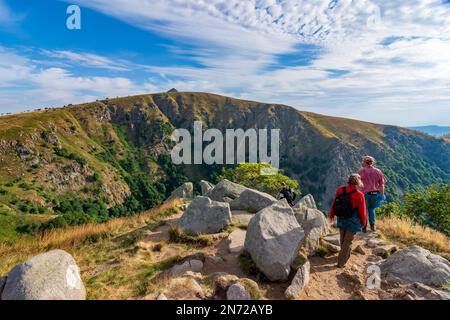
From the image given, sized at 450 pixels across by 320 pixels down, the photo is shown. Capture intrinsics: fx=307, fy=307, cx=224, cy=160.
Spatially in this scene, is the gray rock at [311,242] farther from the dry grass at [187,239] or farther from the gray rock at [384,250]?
the dry grass at [187,239]

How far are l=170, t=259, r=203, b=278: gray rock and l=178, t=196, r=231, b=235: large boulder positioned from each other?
3.16 metres

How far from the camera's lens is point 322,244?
11.2 metres

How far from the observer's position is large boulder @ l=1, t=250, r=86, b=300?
662cm

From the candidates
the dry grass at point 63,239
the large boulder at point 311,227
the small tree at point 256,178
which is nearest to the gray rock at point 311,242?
the large boulder at point 311,227

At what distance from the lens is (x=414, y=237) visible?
1455 centimetres

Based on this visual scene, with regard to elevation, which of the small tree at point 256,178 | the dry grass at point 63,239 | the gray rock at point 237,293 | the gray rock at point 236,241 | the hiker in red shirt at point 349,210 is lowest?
the small tree at point 256,178

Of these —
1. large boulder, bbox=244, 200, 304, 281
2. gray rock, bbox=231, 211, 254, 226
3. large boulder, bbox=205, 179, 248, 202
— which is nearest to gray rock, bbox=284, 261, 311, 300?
→ large boulder, bbox=244, 200, 304, 281

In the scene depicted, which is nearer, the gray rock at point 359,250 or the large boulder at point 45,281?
the large boulder at point 45,281

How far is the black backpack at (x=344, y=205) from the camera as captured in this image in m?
9.79

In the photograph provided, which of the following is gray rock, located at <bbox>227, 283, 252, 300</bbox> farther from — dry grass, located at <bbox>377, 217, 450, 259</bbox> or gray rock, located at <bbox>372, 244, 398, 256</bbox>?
dry grass, located at <bbox>377, 217, 450, 259</bbox>

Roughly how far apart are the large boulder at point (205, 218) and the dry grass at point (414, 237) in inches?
313

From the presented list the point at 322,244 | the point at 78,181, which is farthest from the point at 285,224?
the point at 78,181
